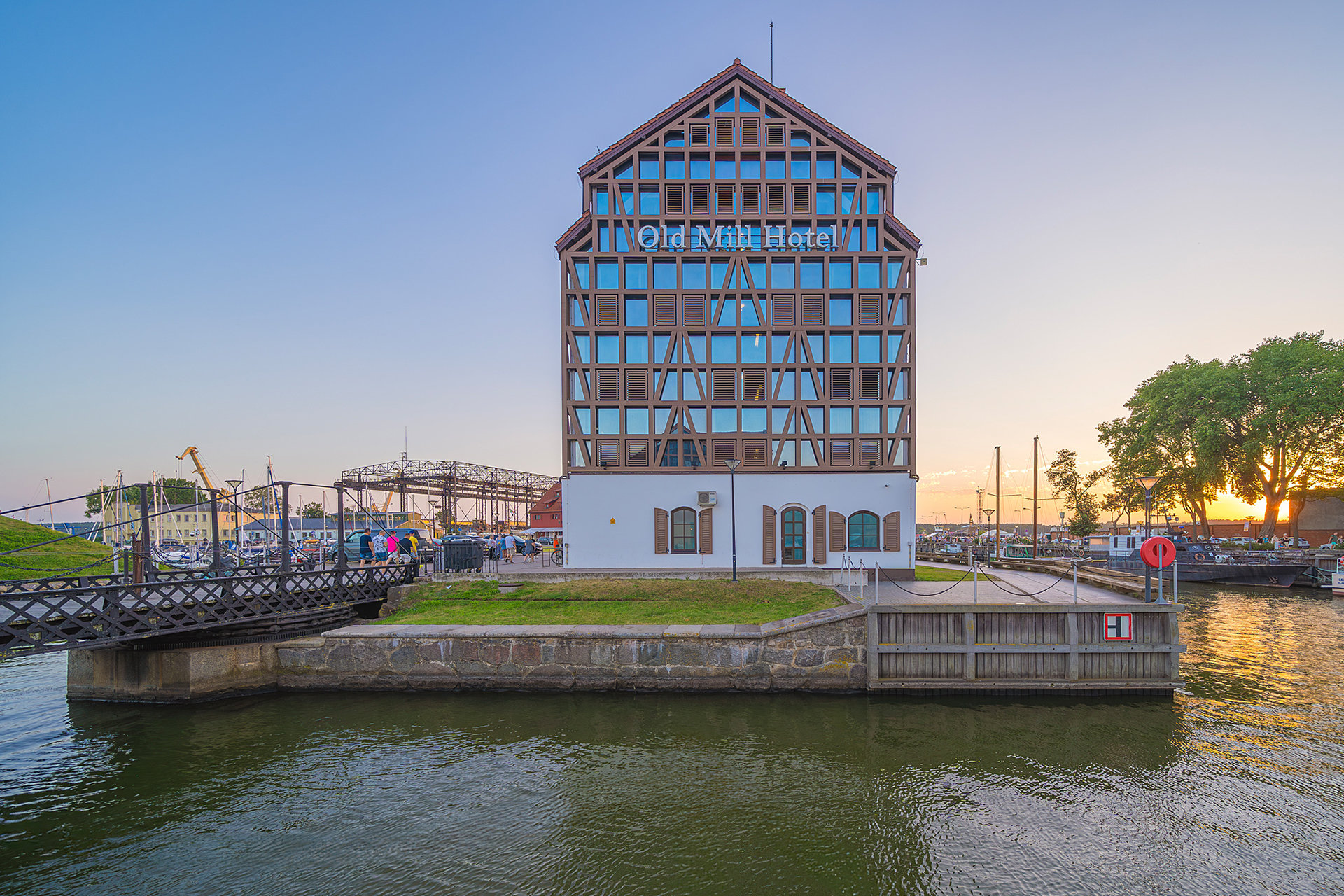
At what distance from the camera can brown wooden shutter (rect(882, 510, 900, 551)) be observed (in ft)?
109

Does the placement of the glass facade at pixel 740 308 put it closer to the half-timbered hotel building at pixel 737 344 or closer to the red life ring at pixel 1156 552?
the half-timbered hotel building at pixel 737 344

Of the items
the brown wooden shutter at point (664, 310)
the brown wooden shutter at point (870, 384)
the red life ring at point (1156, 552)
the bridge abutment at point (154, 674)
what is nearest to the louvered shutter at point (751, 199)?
the brown wooden shutter at point (664, 310)

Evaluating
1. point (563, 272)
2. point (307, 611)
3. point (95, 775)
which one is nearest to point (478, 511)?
point (563, 272)

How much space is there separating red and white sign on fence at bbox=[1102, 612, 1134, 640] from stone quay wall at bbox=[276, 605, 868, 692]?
305 inches

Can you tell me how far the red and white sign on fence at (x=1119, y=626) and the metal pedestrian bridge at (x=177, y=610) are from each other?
27377 mm

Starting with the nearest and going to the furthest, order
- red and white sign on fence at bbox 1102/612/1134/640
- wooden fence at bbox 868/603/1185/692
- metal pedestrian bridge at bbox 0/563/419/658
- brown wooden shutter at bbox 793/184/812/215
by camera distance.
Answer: metal pedestrian bridge at bbox 0/563/419/658, wooden fence at bbox 868/603/1185/692, red and white sign on fence at bbox 1102/612/1134/640, brown wooden shutter at bbox 793/184/812/215

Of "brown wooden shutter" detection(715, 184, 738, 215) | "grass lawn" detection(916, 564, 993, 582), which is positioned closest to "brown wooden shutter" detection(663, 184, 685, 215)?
"brown wooden shutter" detection(715, 184, 738, 215)

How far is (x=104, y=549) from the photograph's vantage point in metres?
55.6

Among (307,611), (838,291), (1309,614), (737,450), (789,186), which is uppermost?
(789,186)

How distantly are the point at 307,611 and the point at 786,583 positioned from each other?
769 inches

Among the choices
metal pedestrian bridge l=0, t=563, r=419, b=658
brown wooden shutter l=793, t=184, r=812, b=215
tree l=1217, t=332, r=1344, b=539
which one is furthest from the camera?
tree l=1217, t=332, r=1344, b=539

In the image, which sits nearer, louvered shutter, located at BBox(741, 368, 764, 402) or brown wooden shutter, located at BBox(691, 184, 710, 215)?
louvered shutter, located at BBox(741, 368, 764, 402)

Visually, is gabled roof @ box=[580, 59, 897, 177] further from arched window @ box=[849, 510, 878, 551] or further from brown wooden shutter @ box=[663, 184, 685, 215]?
arched window @ box=[849, 510, 878, 551]

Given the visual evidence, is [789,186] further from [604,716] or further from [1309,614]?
[1309,614]
